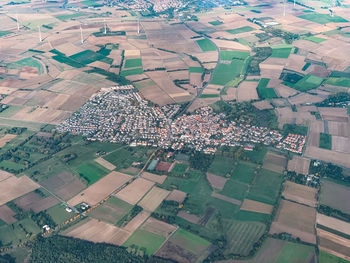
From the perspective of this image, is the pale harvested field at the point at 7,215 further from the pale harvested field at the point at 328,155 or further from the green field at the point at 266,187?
the pale harvested field at the point at 328,155

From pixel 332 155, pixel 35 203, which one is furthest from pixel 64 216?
pixel 332 155

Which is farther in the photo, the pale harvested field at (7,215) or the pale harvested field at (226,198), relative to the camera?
the pale harvested field at (226,198)

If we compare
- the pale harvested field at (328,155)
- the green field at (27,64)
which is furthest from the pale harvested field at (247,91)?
the green field at (27,64)

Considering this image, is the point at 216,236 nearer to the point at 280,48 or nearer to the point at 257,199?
the point at 257,199

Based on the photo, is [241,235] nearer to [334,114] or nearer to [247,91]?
[334,114]

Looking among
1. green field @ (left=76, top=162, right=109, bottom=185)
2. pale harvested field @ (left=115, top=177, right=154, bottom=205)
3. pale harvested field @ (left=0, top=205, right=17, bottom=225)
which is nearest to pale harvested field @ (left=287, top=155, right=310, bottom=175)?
pale harvested field @ (left=115, top=177, right=154, bottom=205)

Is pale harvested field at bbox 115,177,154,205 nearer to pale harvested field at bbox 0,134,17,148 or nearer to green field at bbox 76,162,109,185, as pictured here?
green field at bbox 76,162,109,185
